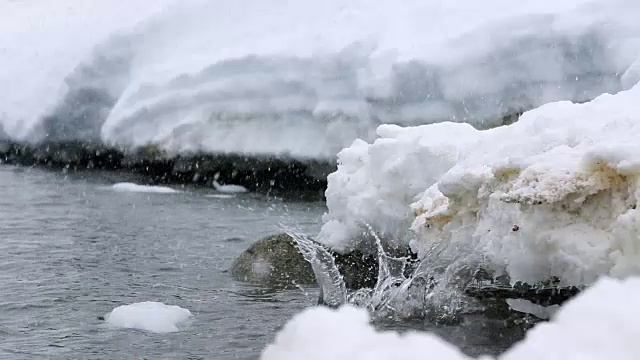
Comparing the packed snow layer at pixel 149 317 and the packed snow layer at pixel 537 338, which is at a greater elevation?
the packed snow layer at pixel 537 338

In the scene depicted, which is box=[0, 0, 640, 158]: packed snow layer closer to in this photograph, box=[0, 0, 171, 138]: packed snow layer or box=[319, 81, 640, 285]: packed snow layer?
box=[0, 0, 171, 138]: packed snow layer

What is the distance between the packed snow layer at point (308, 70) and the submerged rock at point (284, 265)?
12.6ft

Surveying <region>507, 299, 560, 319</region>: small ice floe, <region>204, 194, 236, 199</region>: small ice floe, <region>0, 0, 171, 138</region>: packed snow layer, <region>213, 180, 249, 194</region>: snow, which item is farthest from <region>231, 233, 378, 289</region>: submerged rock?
<region>0, 0, 171, 138</region>: packed snow layer

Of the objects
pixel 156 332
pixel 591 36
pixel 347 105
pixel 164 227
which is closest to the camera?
pixel 156 332

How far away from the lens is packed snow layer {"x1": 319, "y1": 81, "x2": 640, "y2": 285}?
5.18 meters

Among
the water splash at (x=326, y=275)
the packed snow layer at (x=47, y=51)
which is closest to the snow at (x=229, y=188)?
the packed snow layer at (x=47, y=51)

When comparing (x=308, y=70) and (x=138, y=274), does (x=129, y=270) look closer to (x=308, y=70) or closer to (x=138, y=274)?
(x=138, y=274)

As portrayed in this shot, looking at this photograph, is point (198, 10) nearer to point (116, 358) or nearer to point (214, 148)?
point (214, 148)

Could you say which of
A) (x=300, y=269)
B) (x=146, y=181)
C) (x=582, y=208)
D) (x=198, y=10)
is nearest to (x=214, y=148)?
(x=146, y=181)

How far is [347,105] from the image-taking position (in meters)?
13.1

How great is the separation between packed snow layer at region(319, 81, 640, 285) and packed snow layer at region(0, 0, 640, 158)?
3.24 meters

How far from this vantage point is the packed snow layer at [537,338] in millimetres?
2068

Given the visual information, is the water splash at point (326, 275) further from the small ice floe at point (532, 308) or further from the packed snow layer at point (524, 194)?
the small ice floe at point (532, 308)

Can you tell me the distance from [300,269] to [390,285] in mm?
1265
